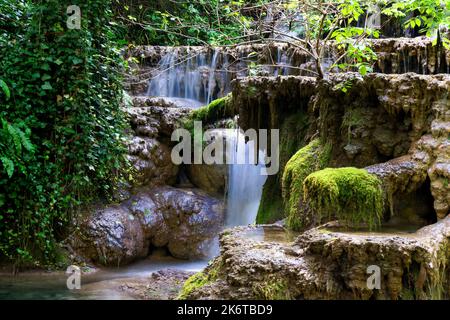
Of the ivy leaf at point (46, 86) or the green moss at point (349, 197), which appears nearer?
the green moss at point (349, 197)

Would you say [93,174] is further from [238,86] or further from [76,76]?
[238,86]

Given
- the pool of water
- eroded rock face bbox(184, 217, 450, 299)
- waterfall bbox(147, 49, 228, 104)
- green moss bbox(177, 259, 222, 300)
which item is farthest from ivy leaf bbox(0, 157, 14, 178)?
waterfall bbox(147, 49, 228, 104)

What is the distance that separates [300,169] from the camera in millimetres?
6406

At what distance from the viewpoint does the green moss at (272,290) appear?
3.87m

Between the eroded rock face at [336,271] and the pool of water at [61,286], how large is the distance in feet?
11.2

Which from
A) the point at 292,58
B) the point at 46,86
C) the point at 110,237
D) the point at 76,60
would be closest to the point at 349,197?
the point at 76,60

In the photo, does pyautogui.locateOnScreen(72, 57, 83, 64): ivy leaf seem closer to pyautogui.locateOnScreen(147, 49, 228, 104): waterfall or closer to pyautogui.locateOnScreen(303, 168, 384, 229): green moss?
pyautogui.locateOnScreen(303, 168, 384, 229): green moss

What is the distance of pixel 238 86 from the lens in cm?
771

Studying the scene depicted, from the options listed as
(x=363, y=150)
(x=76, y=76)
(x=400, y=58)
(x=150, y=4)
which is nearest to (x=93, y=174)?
(x=76, y=76)

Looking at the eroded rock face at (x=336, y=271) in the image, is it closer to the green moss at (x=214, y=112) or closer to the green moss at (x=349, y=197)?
the green moss at (x=349, y=197)

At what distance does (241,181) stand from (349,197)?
6258mm

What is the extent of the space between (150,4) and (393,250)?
562 inches

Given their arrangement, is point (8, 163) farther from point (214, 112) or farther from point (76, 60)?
point (214, 112)

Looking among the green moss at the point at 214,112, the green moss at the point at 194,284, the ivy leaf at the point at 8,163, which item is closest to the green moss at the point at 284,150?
the green moss at the point at 194,284
